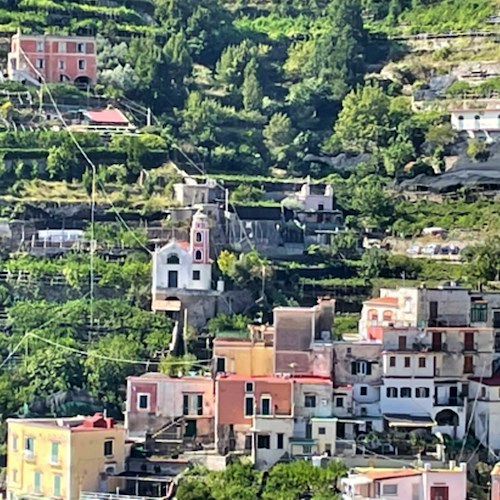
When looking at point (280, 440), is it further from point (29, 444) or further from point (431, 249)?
point (431, 249)

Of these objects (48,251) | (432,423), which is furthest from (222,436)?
(48,251)

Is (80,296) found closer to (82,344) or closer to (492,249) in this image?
(82,344)

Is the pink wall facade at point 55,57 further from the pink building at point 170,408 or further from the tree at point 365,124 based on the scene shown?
the pink building at point 170,408

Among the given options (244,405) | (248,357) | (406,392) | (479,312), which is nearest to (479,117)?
(479,312)

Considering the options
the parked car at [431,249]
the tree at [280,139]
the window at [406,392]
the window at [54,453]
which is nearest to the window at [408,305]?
the window at [406,392]

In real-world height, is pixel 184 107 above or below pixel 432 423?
above

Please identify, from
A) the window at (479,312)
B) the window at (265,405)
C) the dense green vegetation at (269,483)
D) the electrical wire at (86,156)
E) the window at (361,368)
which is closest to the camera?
the dense green vegetation at (269,483)
